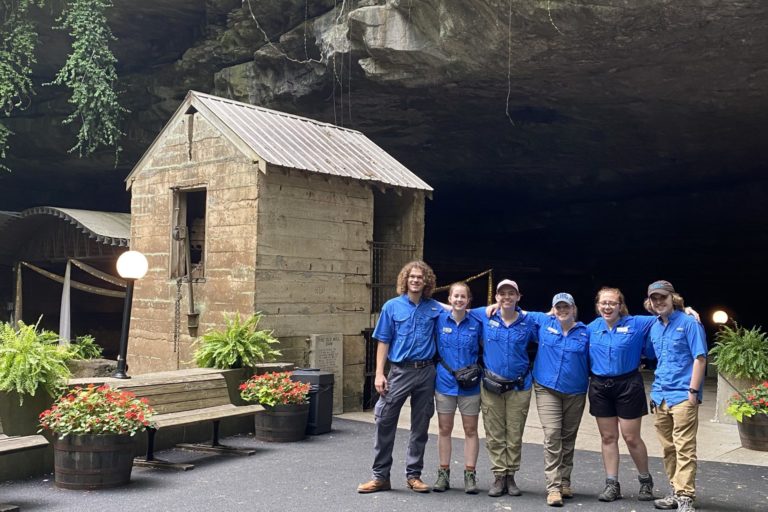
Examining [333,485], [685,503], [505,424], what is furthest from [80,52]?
[685,503]

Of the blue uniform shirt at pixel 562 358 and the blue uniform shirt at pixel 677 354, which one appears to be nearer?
the blue uniform shirt at pixel 677 354

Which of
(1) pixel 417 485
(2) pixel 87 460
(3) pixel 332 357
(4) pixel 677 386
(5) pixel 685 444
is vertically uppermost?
(4) pixel 677 386

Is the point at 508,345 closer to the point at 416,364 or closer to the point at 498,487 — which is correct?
the point at 416,364

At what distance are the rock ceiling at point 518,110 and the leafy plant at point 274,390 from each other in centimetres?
752

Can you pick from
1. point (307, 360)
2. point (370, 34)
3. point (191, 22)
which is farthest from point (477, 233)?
point (307, 360)

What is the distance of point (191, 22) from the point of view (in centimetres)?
2119

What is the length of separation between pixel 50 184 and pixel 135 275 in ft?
76.1

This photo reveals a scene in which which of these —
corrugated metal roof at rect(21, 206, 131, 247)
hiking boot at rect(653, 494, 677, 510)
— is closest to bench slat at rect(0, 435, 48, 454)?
hiking boot at rect(653, 494, 677, 510)

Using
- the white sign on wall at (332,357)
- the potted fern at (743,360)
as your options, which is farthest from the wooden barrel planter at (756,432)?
the white sign on wall at (332,357)

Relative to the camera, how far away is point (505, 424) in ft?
22.9

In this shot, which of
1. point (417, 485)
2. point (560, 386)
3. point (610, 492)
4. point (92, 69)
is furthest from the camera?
point (92, 69)

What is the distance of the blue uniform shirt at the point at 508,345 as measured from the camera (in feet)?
22.7

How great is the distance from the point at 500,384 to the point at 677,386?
1.48m

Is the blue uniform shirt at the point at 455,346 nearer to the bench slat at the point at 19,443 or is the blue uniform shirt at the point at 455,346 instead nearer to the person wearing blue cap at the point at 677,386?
the person wearing blue cap at the point at 677,386
